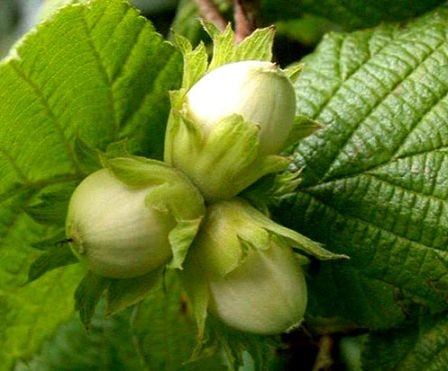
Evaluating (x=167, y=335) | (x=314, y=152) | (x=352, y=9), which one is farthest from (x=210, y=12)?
(x=167, y=335)

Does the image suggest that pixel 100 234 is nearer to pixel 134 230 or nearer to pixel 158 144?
pixel 134 230

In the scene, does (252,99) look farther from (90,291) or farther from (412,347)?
(412,347)

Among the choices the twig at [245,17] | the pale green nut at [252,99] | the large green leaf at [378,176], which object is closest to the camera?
the pale green nut at [252,99]

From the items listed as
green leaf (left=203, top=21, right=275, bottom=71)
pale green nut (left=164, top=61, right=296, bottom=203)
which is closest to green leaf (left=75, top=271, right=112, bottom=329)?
pale green nut (left=164, top=61, right=296, bottom=203)

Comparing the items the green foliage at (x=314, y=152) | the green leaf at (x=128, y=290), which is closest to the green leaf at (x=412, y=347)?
the green foliage at (x=314, y=152)

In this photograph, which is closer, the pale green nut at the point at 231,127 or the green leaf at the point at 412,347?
the pale green nut at the point at 231,127

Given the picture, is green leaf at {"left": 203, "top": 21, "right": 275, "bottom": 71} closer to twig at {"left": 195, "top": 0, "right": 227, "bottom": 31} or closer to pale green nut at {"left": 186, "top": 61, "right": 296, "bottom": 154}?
pale green nut at {"left": 186, "top": 61, "right": 296, "bottom": 154}

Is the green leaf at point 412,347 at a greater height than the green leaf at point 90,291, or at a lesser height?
lesser

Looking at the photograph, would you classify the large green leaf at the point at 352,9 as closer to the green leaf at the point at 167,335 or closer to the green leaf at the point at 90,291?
the green leaf at the point at 167,335

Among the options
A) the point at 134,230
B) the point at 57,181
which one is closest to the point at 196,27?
the point at 57,181
